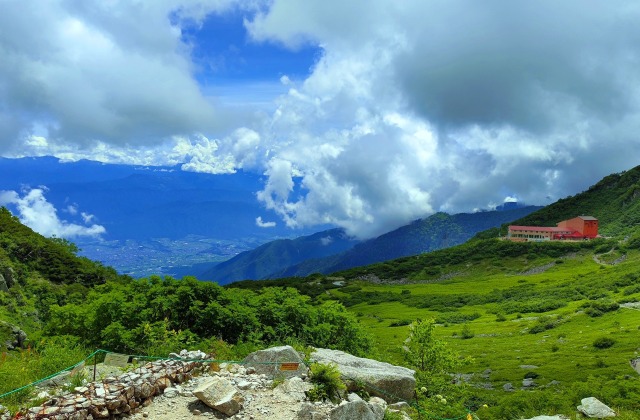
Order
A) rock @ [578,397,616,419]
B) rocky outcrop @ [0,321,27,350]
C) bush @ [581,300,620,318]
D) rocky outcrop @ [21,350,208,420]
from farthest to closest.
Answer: bush @ [581,300,620,318], rocky outcrop @ [0,321,27,350], rock @ [578,397,616,419], rocky outcrop @ [21,350,208,420]

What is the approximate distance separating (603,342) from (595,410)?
39.3 meters

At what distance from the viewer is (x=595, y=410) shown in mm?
29688

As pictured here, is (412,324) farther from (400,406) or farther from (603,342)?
(603,342)

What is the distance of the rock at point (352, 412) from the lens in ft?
48.3

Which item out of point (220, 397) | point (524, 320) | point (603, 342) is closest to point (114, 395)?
point (220, 397)

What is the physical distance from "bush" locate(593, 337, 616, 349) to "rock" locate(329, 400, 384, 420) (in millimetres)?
60418

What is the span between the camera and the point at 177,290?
25703mm

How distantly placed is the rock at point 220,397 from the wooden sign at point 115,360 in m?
4.72

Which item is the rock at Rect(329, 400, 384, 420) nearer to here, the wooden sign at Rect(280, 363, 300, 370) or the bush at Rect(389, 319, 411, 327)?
the wooden sign at Rect(280, 363, 300, 370)

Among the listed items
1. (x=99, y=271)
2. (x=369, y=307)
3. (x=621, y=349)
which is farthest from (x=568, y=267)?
(x=99, y=271)

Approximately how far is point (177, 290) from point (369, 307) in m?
114

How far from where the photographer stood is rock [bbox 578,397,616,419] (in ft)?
95.2

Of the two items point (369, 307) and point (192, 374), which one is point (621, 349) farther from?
point (369, 307)

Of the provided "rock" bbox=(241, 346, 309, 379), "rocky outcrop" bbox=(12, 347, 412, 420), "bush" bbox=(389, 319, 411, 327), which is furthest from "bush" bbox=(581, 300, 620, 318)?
"rock" bbox=(241, 346, 309, 379)
